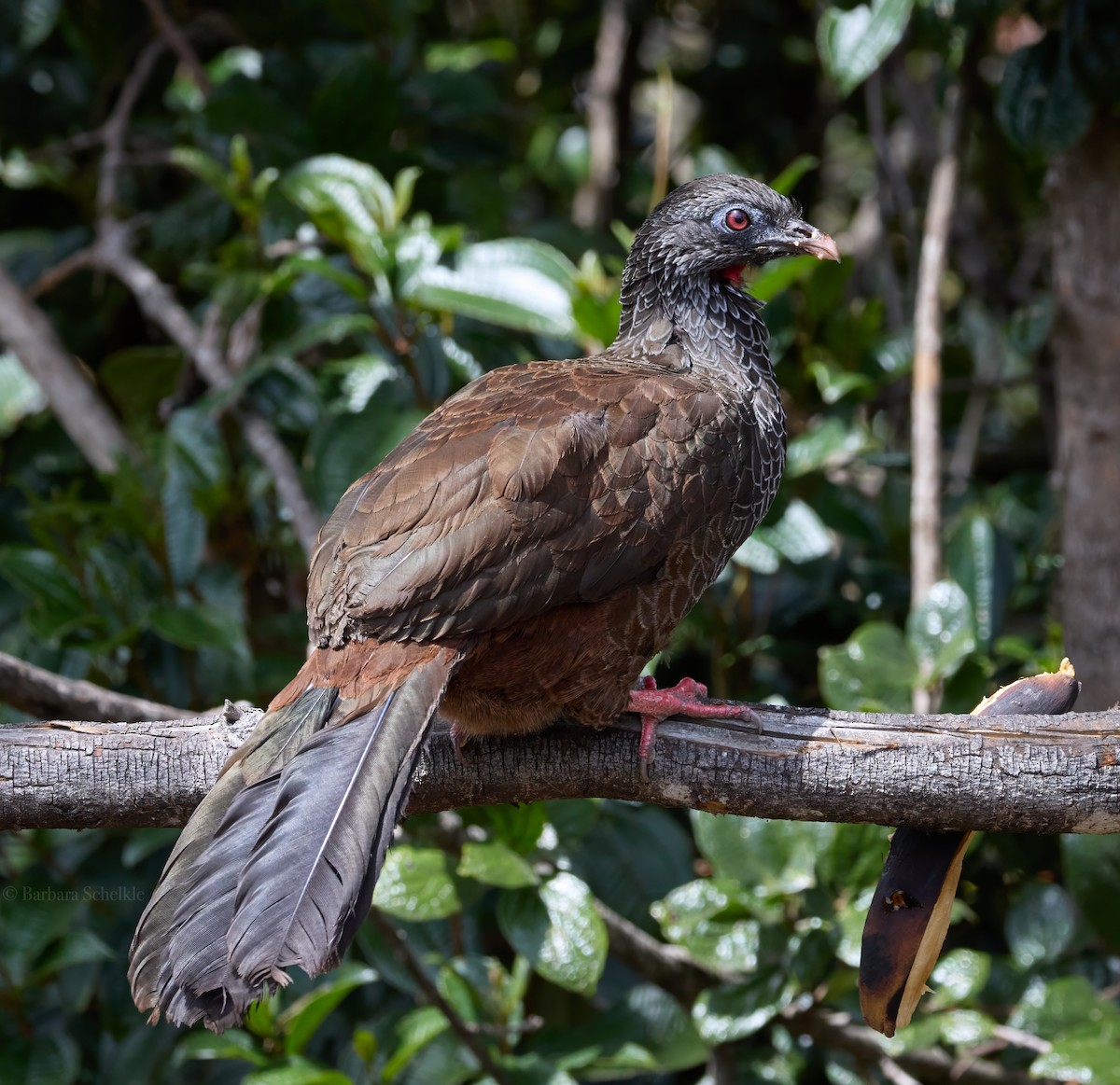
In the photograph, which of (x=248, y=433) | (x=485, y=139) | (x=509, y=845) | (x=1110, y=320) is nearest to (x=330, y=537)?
(x=509, y=845)

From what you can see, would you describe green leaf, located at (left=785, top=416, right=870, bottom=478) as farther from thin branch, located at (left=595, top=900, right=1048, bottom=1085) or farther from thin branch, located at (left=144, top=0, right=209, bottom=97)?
thin branch, located at (left=144, top=0, right=209, bottom=97)

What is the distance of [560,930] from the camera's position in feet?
9.38

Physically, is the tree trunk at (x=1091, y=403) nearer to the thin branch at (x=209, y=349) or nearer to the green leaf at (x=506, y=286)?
the green leaf at (x=506, y=286)

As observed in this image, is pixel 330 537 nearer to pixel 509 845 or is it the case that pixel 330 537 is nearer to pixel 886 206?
pixel 509 845

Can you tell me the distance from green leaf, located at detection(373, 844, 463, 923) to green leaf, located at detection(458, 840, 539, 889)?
0.25 ft

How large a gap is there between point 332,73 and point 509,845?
245cm

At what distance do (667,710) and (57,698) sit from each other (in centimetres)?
125

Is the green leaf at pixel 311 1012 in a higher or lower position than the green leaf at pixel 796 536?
lower

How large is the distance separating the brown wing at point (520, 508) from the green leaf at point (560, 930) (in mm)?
815

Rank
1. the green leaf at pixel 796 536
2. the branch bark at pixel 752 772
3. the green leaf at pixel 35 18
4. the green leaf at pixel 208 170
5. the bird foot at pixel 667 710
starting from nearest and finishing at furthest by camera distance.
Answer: the branch bark at pixel 752 772, the bird foot at pixel 667 710, the green leaf at pixel 796 536, the green leaf at pixel 208 170, the green leaf at pixel 35 18

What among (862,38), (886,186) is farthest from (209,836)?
(886,186)

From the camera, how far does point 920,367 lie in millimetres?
3781

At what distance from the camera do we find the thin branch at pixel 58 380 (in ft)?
13.1

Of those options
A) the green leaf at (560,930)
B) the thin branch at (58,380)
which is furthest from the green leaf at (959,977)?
the thin branch at (58,380)
